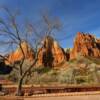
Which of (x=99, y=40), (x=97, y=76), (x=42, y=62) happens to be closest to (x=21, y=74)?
(x=97, y=76)

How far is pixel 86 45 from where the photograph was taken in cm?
12862

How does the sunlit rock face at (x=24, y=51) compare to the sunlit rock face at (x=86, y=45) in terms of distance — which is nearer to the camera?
the sunlit rock face at (x=24, y=51)

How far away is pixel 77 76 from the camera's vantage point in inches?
2960

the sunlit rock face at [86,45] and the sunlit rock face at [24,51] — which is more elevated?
the sunlit rock face at [86,45]

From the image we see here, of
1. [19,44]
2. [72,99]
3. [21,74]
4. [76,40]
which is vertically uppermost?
[76,40]

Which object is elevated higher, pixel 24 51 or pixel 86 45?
pixel 86 45

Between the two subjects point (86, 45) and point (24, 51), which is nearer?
point (24, 51)

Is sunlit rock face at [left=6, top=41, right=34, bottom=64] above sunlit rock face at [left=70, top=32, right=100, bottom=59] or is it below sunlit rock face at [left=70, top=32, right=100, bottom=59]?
below

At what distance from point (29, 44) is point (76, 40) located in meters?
97.1

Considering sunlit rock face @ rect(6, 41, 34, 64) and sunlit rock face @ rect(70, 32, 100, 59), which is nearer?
sunlit rock face @ rect(6, 41, 34, 64)

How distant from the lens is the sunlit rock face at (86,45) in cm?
12338

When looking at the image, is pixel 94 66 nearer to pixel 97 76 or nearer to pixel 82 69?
pixel 82 69

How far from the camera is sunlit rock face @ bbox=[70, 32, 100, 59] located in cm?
12338

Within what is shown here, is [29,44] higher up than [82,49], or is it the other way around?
[82,49]
